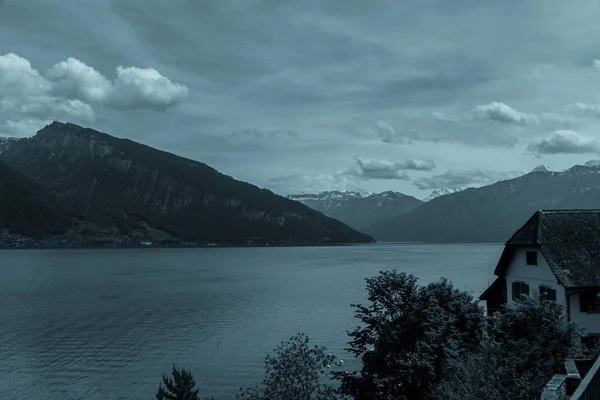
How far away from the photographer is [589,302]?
38250 millimetres

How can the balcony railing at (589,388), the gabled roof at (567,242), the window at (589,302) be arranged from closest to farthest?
the balcony railing at (589,388), the window at (589,302), the gabled roof at (567,242)

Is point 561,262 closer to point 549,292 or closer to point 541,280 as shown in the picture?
point 541,280

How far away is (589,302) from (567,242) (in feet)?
15.4

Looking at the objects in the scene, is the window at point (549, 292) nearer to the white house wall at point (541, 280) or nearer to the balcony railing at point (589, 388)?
the white house wall at point (541, 280)

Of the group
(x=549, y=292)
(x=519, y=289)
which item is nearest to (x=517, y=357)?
(x=549, y=292)

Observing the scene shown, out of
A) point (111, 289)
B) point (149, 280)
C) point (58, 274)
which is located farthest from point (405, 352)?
point (58, 274)

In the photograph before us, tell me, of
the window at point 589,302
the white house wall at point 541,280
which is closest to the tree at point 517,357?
the white house wall at point 541,280

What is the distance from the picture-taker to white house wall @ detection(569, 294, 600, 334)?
3794 centimetres

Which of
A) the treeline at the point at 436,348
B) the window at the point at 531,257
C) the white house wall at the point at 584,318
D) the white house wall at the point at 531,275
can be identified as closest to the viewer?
the treeline at the point at 436,348

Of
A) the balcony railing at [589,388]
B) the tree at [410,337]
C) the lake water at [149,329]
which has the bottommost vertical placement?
the lake water at [149,329]

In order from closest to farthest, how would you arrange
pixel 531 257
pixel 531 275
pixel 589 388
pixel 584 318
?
pixel 589 388 → pixel 584 318 → pixel 531 275 → pixel 531 257

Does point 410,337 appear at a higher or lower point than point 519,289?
lower

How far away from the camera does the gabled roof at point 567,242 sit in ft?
126

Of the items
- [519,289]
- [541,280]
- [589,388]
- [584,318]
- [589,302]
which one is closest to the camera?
[589,388]
